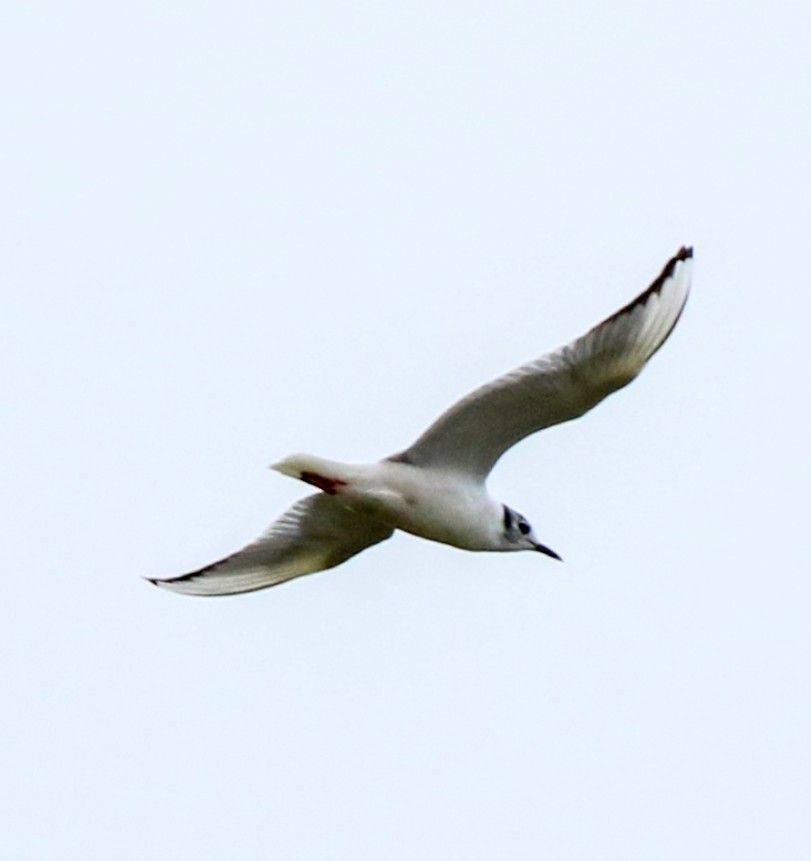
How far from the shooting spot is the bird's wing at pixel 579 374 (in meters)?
10.6

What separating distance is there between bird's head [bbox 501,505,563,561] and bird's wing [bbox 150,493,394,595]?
54cm

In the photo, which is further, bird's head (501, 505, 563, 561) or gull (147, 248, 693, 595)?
bird's head (501, 505, 563, 561)

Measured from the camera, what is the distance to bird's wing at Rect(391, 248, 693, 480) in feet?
34.8

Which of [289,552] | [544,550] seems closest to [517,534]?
[544,550]

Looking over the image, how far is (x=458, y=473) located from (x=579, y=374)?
2.80ft

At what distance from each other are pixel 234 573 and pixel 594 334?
2.38 meters

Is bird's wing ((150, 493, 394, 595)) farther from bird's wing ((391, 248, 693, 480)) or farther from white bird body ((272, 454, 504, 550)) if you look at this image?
bird's wing ((391, 248, 693, 480))

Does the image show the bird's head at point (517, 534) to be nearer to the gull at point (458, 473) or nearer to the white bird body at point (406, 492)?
the gull at point (458, 473)

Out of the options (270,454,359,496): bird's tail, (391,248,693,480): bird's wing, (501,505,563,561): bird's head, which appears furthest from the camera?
(501,505,563,561): bird's head

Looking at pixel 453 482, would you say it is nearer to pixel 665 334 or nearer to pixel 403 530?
pixel 403 530

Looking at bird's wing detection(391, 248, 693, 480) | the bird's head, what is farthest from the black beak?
bird's wing detection(391, 248, 693, 480)

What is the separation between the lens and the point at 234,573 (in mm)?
12039

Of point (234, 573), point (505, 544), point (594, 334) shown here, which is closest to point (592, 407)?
point (594, 334)

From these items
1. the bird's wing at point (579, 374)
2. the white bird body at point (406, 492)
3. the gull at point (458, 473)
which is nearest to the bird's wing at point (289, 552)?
the gull at point (458, 473)
